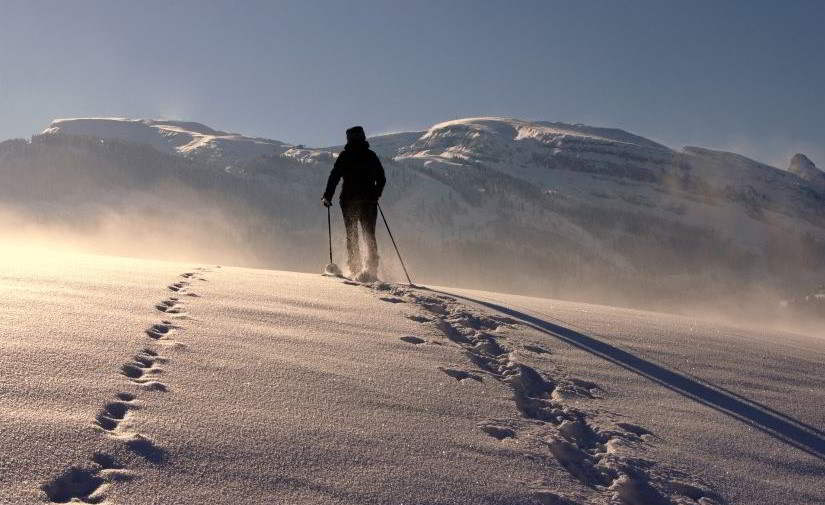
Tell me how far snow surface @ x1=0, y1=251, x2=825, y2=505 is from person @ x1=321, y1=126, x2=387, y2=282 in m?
5.18

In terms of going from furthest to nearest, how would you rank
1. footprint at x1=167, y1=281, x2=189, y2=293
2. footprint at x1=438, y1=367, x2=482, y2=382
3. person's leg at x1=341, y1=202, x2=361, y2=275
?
person's leg at x1=341, y1=202, x2=361, y2=275
footprint at x1=167, y1=281, x2=189, y2=293
footprint at x1=438, y1=367, x2=482, y2=382

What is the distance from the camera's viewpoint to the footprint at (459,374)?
170 inches

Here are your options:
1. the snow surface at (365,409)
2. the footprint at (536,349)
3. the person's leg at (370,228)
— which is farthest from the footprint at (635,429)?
the person's leg at (370,228)

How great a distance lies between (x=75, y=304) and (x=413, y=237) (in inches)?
3918

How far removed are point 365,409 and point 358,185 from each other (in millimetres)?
8237

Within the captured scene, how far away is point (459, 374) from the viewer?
4.38 metres

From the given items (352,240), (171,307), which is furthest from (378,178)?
(171,307)

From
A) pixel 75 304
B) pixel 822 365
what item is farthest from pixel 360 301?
pixel 822 365

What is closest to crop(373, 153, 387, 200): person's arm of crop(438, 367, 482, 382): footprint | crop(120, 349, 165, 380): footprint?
crop(438, 367, 482, 382): footprint

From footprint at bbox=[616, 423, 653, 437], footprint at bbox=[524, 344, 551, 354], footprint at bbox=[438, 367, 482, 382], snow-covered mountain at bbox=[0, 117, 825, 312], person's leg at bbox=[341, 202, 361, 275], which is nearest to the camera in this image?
footprint at bbox=[616, 423, 653, 437]

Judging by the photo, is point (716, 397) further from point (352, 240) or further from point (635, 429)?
point (352, 240)

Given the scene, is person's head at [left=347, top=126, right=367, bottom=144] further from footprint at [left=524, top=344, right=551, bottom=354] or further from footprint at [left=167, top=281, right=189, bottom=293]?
footprint at [left=524, top=344, right=551, bottom=354]

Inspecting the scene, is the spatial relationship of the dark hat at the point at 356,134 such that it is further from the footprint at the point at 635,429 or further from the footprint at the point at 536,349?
the footprint at the point at 635,429

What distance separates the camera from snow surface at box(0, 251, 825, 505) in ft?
7.98
